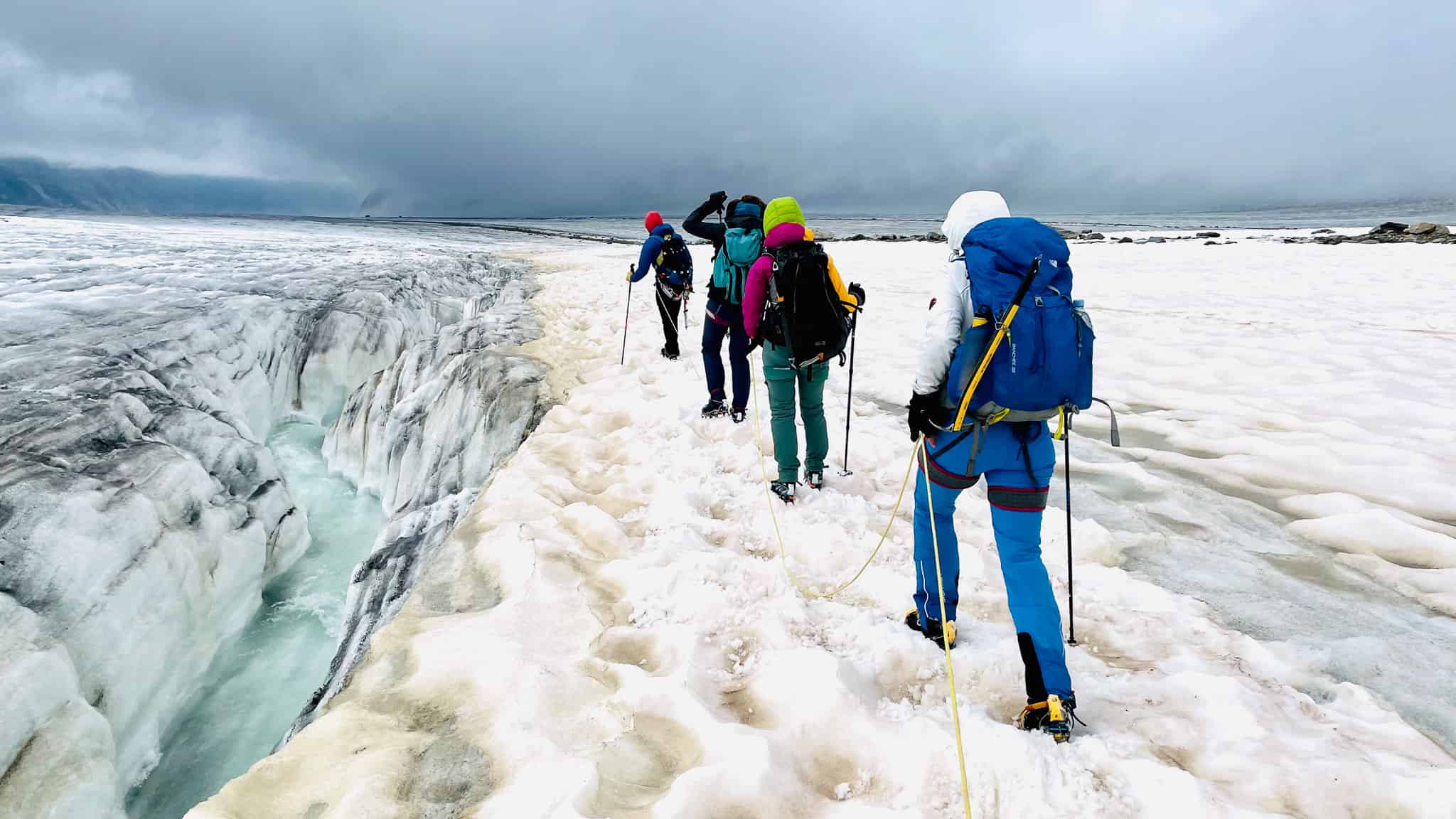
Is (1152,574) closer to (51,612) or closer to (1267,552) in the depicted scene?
(1267,552)

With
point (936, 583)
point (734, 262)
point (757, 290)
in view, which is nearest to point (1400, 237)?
point (734, 262)

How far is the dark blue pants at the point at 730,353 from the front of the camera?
721 cm

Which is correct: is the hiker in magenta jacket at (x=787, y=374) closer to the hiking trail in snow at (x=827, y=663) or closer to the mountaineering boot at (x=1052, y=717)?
the hiking trail in snow at (x=827, y=663)

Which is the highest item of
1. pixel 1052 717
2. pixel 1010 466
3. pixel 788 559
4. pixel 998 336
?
pixel 998 336

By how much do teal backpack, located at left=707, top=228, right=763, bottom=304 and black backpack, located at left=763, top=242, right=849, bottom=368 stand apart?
42.2 inches

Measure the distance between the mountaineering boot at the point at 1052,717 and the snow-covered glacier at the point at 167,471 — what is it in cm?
447

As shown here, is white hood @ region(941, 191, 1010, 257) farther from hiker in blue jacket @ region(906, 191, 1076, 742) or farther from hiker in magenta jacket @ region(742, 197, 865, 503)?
hiker in magenta jacket @ region(742, 197, 865, 503)

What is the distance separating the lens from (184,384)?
9.66 metres

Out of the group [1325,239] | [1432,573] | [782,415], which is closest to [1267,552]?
[1432,573]

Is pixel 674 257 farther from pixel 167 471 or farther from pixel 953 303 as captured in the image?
pixel 953 303

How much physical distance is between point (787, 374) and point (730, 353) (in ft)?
6.24

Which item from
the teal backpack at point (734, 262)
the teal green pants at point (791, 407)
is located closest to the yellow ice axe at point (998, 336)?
the teal green pants at point (791, 407)

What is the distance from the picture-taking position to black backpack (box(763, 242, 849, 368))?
16.4ft

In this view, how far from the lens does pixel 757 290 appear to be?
17.0 ft
